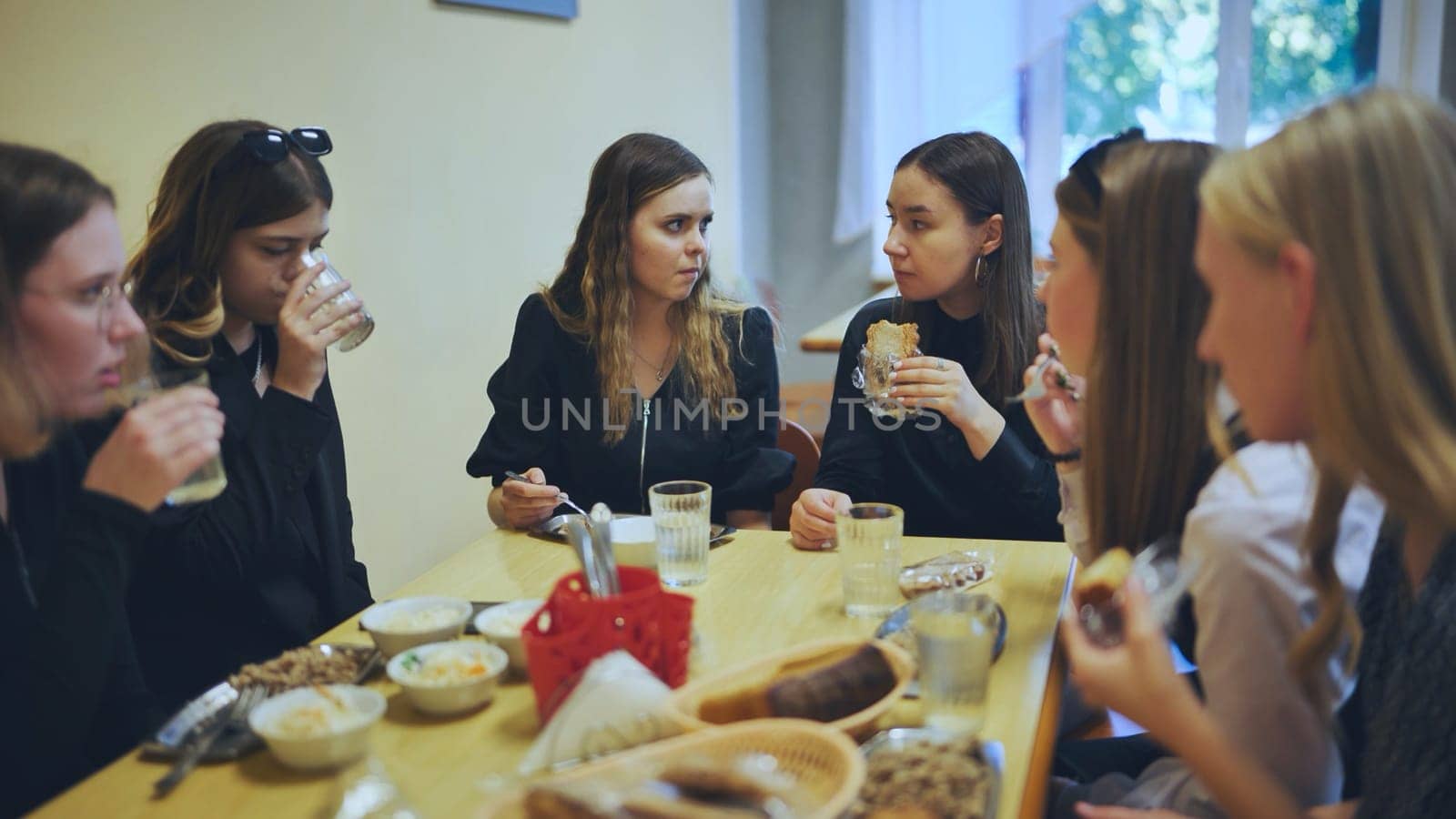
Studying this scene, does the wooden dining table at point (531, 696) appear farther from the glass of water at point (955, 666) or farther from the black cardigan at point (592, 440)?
the black cardigan at point (592, 440)

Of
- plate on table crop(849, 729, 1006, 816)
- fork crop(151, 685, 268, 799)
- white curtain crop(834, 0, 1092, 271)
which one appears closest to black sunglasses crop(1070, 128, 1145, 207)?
plate on table crop(849, 729, 1006, 816)

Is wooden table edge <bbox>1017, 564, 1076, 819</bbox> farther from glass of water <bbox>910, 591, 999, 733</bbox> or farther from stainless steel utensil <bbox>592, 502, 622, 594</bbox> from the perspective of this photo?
stainless steel utensil <bbox>592, 502, 622, 594</bbox>

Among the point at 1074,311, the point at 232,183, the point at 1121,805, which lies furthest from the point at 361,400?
the point at 1121,805

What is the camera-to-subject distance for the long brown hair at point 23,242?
3.89 feet

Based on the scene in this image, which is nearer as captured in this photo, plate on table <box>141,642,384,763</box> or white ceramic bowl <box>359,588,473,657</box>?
plate on table <box>141,642,384,763</box>

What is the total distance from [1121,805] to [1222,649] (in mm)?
258

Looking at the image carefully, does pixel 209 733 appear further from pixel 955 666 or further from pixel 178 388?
pixel 955 666

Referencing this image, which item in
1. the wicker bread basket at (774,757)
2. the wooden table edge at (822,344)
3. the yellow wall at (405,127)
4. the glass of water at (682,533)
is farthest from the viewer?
the wooden table edge at (822,344)

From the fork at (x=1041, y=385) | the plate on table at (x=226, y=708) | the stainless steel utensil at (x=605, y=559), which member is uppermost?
the fork at (x=1041, y=385)

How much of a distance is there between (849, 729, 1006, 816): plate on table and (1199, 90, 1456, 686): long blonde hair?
400 mm

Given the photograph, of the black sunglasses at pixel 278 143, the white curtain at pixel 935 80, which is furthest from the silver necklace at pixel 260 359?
the white curtain at pixel 935 80

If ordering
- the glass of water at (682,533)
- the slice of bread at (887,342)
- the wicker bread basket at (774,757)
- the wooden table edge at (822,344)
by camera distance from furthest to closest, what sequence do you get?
1. the wooden table edge at (822,344)
2. the slice of bread at (887,342)
3. the glass of water at (682,533)
4. the wicker bread basket at (774,757)

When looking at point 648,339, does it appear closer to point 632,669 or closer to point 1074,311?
point 1074,311

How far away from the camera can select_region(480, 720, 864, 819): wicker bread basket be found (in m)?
0.85
